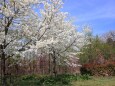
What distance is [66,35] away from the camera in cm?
1755

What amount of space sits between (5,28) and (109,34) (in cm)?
5955

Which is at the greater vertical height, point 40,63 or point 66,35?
point 66,35

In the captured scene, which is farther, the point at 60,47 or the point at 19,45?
the point at 60,47

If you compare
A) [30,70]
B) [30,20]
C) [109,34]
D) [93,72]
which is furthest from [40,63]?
[109,34]

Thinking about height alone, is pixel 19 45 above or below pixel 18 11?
below

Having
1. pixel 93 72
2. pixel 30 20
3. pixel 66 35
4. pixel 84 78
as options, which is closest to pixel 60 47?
pixel 66 35

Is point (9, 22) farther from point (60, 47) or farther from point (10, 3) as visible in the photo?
point (60, 47)

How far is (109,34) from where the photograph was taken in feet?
231

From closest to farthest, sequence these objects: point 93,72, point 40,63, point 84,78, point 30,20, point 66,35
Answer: point 30,20 < point 66,35 < point 84,78 < point 93,72 < point 40,63

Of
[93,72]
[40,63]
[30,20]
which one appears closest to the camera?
[30,20]

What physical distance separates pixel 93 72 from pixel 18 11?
13501mm

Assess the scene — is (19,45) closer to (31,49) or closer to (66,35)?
(31,49)

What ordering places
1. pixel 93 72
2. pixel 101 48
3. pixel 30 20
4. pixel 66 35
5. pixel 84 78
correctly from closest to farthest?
pixel 30 20 → pixel 66 35 → pixel 84 78 → pixel 93 72 → pixel 101 48

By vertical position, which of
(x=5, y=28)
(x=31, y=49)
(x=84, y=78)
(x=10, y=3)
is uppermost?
(x=10, y=3)
